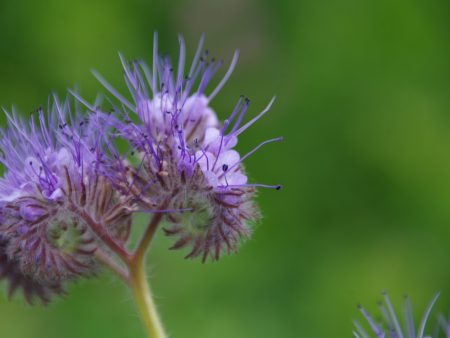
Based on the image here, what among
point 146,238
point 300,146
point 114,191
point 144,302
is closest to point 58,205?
point 114,191

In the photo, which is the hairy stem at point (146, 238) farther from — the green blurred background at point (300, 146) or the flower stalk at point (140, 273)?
the green blurred background at point (300, 146)

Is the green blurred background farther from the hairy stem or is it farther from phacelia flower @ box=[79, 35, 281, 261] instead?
phacelia flower @ box=[79, 35, 281, 261]

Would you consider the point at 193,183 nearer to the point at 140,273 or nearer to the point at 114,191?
the point at 114,191

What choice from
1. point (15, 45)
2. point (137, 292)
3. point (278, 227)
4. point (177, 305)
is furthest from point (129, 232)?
point (15, 45)

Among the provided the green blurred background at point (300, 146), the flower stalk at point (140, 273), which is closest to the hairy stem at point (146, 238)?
the flower stalk at point (140, 273)

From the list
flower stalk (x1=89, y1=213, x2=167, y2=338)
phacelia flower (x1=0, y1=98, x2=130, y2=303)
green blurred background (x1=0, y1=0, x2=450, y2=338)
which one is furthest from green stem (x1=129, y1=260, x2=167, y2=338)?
green blurred background (x1=0, y1=0, x2=450, y2=338)
